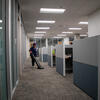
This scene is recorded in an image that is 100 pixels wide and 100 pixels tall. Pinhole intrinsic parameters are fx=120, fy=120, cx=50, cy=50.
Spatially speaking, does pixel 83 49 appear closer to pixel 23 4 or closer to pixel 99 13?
pixel 23 4

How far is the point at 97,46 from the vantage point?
2.25m

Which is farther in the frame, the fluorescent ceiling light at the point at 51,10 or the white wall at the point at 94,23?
the white wall at the point at 94,23

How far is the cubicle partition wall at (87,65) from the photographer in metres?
2.34

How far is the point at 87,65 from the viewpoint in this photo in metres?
2.66

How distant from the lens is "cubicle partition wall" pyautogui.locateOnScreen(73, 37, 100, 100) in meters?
2.34

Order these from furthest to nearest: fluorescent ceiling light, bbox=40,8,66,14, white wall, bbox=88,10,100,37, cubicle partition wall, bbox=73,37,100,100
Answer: white wall, bbox=88,10,100,37 → fluorescent ceiling light, bbox=40,8,66,14 → cubicle partition wall, bbox=73,37,100,100

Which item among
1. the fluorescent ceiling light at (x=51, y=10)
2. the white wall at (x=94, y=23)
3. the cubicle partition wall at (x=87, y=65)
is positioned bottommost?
the cubicle partition wall at (x=87, y=65)

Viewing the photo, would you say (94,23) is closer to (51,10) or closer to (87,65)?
(51,10)

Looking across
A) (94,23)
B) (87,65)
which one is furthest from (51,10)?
(87,65)

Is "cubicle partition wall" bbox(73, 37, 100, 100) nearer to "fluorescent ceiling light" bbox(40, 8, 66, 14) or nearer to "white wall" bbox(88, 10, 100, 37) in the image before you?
"fluorescent ceiling light" bbox(40, 8, 66, 14)

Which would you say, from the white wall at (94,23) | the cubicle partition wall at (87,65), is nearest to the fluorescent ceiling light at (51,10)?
the white wall at (94,23)

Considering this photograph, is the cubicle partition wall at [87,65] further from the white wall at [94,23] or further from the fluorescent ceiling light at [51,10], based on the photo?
the white wall at [94,23]

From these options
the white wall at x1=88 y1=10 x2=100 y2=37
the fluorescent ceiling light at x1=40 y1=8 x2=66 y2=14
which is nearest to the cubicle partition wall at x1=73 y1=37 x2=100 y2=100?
the fluorescent ceiling light at x1=40 y1=8 x2=66 y2=14

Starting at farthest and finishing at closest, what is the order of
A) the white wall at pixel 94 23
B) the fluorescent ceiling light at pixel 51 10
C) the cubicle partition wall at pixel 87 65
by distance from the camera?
1. the white wall at pixel 94 23
2. the fluorescent ceiling light at pixel 51 10
3. the cubicle partition wall at pixel 87 65
